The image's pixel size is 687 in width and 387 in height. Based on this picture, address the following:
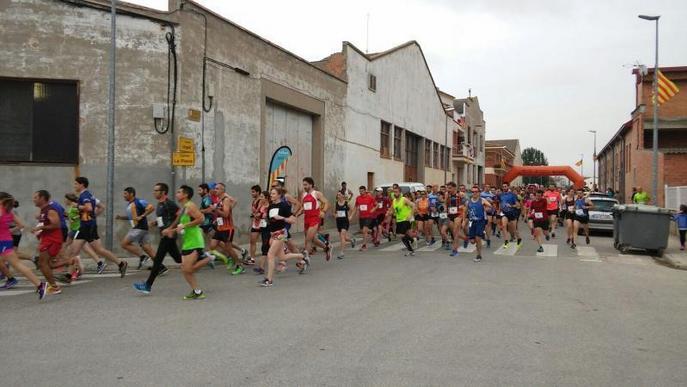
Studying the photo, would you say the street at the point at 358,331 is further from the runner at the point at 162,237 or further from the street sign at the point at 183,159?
the street sign at the point at 183,159

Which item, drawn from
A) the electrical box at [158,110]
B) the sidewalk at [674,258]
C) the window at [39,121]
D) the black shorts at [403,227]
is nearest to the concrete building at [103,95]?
the window at [39,121]

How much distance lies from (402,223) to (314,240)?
106 inches

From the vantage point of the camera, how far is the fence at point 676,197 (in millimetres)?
21469

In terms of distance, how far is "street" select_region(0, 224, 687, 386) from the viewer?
480 cm

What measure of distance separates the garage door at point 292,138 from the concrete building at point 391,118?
9.75 ft

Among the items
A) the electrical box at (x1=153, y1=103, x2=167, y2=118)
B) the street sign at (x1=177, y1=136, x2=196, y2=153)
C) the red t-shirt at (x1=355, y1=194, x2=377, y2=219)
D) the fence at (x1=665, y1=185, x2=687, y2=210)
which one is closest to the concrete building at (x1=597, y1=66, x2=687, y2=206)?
the fence at (x1=665, y1=185, x2=687, y2=210)

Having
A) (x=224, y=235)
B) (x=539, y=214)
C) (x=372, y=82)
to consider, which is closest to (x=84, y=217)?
(x=224, y=235)

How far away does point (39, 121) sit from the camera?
13.6 m

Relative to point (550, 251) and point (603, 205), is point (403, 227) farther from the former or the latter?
point (603, 205)

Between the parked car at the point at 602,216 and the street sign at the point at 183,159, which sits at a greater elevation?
the street sign at the point at 183,159

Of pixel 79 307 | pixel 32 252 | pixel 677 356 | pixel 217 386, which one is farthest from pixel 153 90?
pixel 677 356

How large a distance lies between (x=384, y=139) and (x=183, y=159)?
17.4 metres

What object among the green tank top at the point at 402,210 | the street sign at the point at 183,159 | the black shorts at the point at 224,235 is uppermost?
the street sign at the point at 183,159

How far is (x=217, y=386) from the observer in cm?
446
